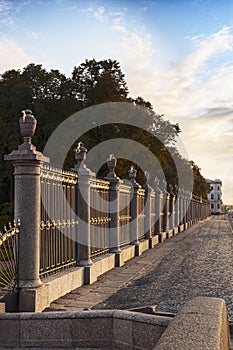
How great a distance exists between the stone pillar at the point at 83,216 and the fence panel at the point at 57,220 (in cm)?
21

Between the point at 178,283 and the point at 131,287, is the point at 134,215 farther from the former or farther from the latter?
the point at 131,287

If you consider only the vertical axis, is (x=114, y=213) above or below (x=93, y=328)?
above

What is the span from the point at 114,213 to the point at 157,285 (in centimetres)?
328

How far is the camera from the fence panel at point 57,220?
833 cm

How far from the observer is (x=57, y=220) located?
29.5 feet

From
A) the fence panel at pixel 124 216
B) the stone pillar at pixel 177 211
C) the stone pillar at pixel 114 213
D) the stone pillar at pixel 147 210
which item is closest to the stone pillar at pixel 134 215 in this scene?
the fence panel at pixel 124 216

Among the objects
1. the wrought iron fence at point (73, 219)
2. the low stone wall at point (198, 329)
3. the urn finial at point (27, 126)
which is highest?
the urn finial at point (27, 126)

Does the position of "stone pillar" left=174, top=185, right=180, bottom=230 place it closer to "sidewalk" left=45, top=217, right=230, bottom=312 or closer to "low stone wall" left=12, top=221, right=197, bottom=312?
"sidewalk" left=45, top=217, right=230, bottom=312

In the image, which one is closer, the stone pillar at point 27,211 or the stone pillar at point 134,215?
the stone pillar at point 27,211

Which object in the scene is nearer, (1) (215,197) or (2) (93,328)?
(2) (93,328)

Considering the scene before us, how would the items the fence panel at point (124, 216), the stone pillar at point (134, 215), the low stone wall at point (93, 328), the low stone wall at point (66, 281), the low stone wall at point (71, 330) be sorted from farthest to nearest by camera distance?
the stone pillar at point (134, 215), the fence panel at point (124, 216), the low stone wall at point (66, 281), the low stone wall at point (71, 330), the low stone wall at point (93, 328)

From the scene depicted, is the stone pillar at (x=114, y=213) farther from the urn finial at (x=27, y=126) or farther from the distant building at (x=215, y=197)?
the distant building at (x=215, y=197)

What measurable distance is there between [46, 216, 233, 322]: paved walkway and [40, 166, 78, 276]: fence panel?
0.62m

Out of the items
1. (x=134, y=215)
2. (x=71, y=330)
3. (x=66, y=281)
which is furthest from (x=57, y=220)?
(x=134, y=215)
